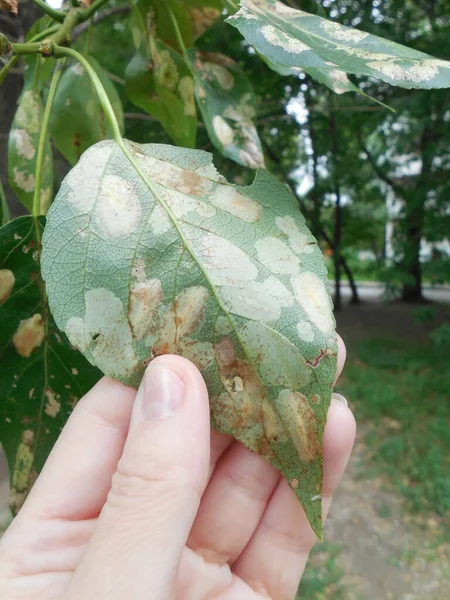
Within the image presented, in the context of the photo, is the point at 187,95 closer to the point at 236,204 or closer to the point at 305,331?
the point at 236,204

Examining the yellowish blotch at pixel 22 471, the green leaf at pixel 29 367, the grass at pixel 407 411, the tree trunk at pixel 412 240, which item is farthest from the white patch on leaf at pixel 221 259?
the tree trunk at pixel 412 240

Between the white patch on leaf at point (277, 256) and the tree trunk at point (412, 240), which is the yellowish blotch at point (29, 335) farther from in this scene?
the tree trunk at point (412, 240)

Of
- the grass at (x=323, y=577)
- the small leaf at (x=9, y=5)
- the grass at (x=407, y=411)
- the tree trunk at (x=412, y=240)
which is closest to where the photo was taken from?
the small leaf at (x=9, y=5)

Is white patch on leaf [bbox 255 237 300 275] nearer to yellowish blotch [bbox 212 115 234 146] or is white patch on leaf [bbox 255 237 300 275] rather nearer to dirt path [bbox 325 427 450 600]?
yellowish blotch [bbox 212 115 234 146]

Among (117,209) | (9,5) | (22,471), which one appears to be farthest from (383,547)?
(9,5)

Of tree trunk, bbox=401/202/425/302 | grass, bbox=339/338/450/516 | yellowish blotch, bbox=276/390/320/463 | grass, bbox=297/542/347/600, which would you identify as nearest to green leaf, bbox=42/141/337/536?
yellowish blotch, bbox=276/390/320/463

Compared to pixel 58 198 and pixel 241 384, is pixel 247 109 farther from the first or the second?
pixel 241 384
